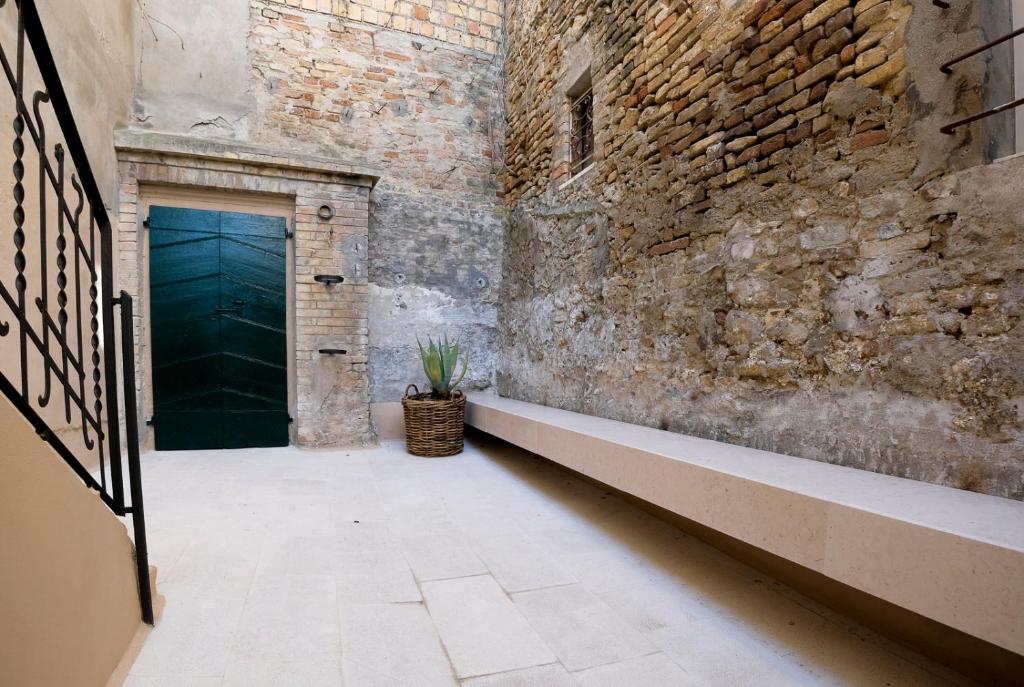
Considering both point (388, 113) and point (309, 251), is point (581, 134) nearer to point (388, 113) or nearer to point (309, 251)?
point (388, 113)

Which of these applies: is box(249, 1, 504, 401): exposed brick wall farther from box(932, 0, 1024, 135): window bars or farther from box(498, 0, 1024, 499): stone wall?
box(932, 0, 1024, 135): window bars

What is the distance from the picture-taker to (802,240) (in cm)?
222

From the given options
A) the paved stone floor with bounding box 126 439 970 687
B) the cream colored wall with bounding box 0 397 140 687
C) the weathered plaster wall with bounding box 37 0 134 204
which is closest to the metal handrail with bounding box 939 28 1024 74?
the paved stone floor with bounding box 126 439 970 687

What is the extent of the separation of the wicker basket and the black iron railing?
6.91 ft

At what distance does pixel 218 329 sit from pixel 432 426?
1.91m

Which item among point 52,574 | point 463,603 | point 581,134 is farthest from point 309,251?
point 52,574

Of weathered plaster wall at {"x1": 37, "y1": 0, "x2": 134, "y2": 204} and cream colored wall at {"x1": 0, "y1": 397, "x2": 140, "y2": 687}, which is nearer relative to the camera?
cream colored wall at {"x1": 0, "y1": 397, "x2": 140, "y2": 687}

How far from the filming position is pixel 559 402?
4133mm

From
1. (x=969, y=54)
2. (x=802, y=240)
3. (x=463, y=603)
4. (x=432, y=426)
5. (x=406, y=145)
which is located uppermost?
(x=406, y=145)

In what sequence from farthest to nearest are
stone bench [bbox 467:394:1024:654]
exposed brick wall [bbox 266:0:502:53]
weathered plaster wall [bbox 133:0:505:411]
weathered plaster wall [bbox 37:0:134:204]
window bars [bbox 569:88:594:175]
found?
exposed brick wall [bbox 266:0:502:53], weathered plaster wall [bbox 133:0:505:411], window bars [bbox 569:88:594:175], weathered plaster wall [bbox 37:0:134:204], stone bench [bbox 467:394:1024:654]

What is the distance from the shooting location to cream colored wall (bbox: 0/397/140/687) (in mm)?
982

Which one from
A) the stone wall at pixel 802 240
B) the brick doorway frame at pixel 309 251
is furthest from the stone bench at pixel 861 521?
the brick doorway frame at pixel 309 251

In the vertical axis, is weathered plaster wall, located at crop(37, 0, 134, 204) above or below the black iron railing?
above

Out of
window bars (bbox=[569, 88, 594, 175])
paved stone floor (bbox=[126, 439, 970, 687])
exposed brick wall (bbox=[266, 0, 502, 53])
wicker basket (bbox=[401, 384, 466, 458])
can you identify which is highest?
exposed brick wall (bbox=[266, 0, 502, 53])
